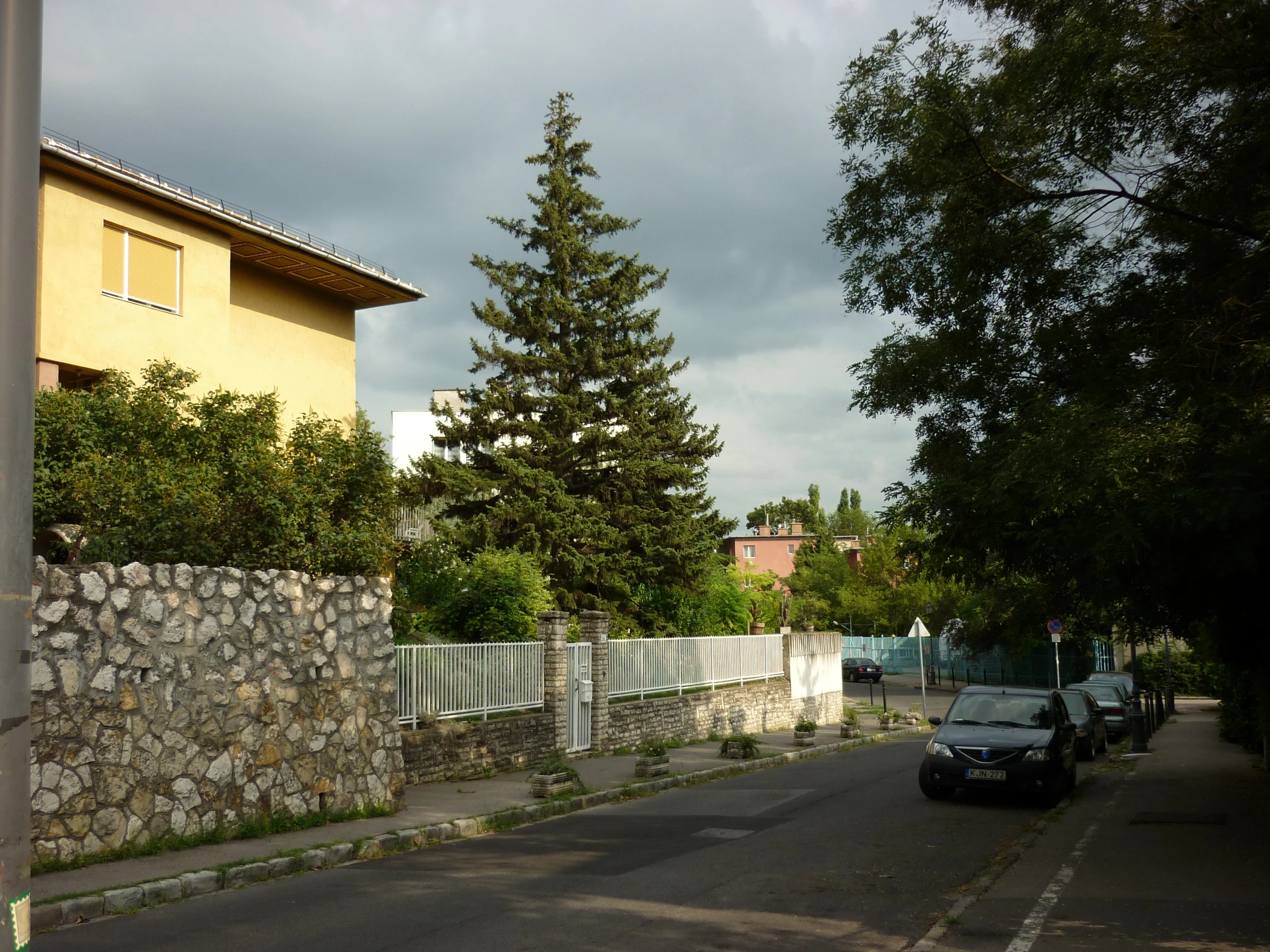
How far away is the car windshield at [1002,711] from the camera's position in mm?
15266

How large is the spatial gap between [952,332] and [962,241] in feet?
4.04

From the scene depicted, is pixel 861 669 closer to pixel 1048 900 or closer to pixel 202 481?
pixel 202 481

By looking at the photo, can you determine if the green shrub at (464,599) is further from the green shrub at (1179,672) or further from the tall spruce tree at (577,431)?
the green shrub at (1179,672)

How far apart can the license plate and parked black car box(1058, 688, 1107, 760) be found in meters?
7.44

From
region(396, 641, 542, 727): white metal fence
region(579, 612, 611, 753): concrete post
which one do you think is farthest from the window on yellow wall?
region(579, 612, 611, 753): concrete post

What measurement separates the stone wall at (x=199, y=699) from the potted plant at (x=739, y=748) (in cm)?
920

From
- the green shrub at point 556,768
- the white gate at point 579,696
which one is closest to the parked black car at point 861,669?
the white gate at point 579,696

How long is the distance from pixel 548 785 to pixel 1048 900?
23.7ft

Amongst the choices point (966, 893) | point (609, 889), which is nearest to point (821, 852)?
point (966, 893)

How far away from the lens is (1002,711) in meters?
15.6

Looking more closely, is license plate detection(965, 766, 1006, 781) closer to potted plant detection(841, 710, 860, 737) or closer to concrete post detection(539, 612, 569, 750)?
concrete post detection(539, 612, 569, 750)

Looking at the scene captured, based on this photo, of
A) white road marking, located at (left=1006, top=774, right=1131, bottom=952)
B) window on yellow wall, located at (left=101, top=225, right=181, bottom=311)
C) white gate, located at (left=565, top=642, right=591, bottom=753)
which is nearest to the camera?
white road marking, located at (left=1006, top=774, right=1131, bottom=952)

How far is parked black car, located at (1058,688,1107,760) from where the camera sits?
838 inches

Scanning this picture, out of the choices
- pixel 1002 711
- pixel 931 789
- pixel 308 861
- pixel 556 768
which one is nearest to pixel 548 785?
pixel 556 768
